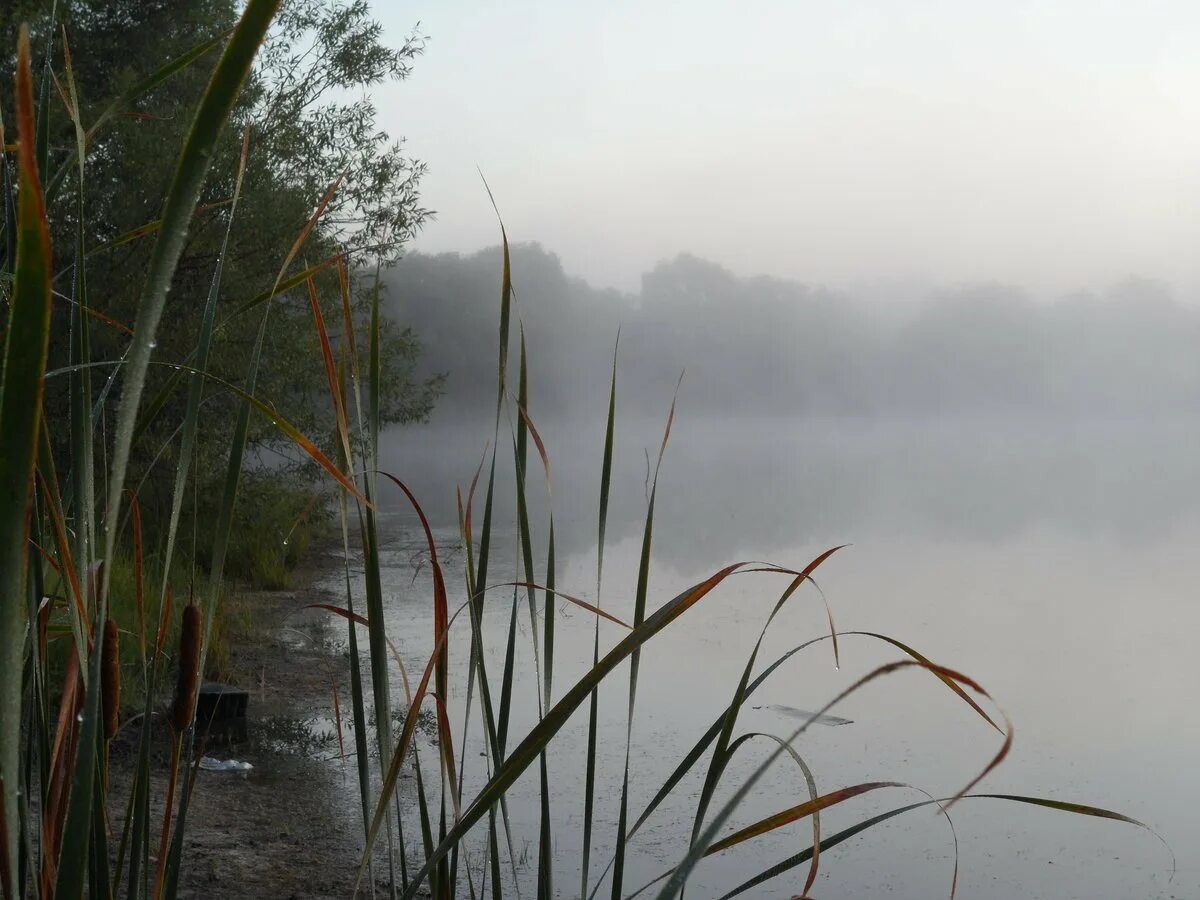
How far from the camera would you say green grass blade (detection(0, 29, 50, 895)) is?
280 mm

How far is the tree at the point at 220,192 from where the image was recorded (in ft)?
17.0

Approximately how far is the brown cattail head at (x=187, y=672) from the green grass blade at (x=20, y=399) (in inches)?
10.1

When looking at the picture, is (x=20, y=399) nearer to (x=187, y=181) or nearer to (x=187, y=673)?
(x=187, y=181)

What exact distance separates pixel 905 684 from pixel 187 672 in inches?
161

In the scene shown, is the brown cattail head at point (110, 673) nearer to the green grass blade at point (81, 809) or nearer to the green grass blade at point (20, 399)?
the green grass blade at point (81, 809)

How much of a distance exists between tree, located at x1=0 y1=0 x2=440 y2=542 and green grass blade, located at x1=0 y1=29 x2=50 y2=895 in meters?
4.47

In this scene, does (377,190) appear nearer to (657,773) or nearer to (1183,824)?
(657,773)

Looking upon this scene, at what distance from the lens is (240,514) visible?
253 inches

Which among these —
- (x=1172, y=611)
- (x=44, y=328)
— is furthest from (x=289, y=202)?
(x=44, y=328)

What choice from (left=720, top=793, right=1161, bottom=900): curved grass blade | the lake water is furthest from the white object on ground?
(left=720, top=793, right=1161, bottom=900): curved grass blade

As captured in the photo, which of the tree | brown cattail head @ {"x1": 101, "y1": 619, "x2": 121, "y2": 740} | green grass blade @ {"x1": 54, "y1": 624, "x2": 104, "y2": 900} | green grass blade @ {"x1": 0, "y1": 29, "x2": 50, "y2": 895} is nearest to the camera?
green grass blade @ {"x1": 0, "y1": 29, "x2": 50, "y2": 895}

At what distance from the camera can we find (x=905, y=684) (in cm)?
434

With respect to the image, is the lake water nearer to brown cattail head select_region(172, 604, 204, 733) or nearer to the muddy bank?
the muddy bank

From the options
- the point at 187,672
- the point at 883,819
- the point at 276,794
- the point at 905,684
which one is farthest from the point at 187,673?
the point at 905,684
